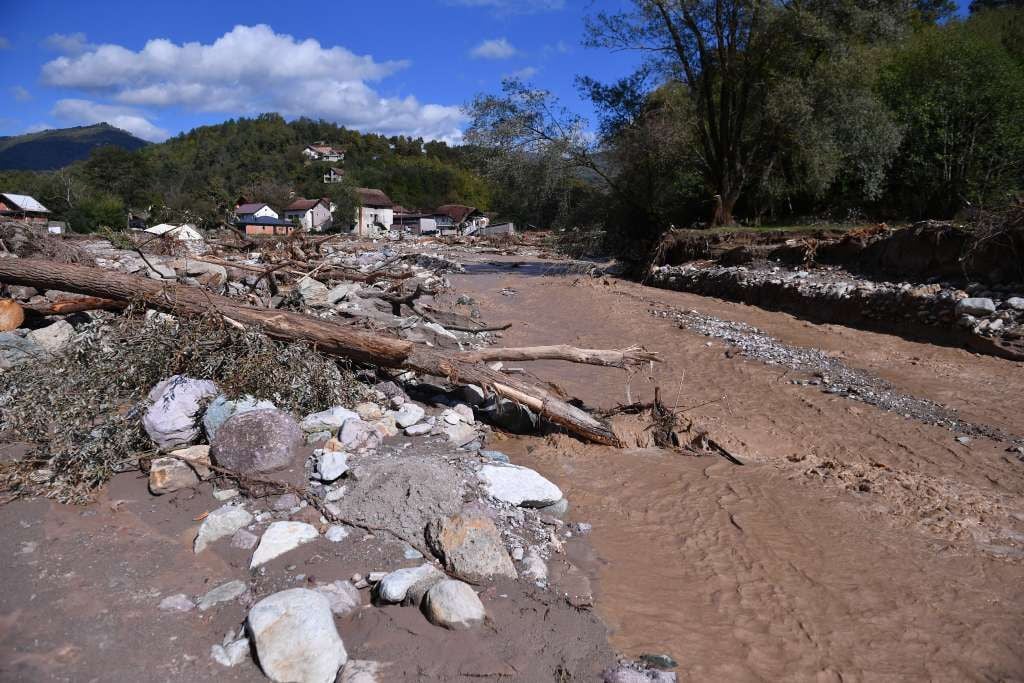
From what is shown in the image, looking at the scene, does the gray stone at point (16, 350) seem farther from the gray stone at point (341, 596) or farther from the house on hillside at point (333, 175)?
the house on hillside at point (333, 175)

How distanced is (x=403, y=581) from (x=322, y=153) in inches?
4048

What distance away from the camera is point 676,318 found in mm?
11781

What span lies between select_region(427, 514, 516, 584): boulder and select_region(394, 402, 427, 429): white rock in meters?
1.71

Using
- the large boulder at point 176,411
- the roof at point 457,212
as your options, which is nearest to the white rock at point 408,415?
the large boulder at point 176,411

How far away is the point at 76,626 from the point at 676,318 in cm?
1039

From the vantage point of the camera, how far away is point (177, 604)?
300 centimetres

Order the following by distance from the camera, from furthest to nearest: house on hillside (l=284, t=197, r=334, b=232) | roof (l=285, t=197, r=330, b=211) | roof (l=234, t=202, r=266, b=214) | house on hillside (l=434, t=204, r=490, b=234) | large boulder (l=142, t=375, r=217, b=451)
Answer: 1. house on hillside (l=434, t=204, r=490, b=234)
2. roof (l=285, t=197, r=330, b=211)
3. house on hillside (l=284, t=197, r=334, b=232)
4. roof (l=234, t=202, r=266, b=214)
5. large boulder (l=142, t=375, r=217, b=451)

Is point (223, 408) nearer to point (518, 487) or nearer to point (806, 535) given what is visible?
point (518, 487)

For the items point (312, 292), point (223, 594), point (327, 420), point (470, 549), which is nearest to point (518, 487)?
point (470, 549)

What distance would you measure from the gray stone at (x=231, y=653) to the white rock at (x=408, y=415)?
8.39ft

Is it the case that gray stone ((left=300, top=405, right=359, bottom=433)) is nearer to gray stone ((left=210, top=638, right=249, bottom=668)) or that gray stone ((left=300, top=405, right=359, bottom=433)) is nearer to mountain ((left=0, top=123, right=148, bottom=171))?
gray stone ((left=210, top=638, right=249, bottom=668))

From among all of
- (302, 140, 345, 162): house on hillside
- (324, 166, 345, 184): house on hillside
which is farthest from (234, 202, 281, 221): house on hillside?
(302, 140, 345, 162): house on hillside

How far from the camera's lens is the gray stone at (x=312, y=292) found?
841 cm

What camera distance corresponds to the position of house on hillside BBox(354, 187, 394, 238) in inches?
2197
